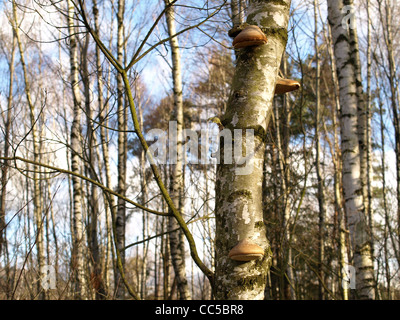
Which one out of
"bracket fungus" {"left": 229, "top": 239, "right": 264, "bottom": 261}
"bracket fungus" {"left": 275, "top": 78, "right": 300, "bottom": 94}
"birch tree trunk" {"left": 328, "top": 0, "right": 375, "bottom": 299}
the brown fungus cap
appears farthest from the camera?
"birch tree trunk" {"left": 328, "top": 0, "right": 375, "bottom": 299}

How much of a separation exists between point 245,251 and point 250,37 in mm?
873

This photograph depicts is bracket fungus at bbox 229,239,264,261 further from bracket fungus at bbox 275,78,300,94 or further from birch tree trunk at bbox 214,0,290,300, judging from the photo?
bracket fungus at bbox 275,78,300,94

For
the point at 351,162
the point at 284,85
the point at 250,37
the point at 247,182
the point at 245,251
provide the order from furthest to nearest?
the point at 351,162 < the point at 284,85 < the point at 250,37 < the point at 247,182 < the point at 245,251

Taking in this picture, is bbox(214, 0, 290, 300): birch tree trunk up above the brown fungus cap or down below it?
below

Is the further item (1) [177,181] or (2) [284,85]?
(1) [177,181]

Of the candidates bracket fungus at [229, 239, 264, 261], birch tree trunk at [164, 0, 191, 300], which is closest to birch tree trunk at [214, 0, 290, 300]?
bracket fungus at [229, 239, 264, 261]

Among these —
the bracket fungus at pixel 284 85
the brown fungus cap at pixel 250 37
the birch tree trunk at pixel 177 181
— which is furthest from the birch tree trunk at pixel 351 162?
the brown fungus cap at pixel 250 37

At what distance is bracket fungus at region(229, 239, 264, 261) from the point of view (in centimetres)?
134

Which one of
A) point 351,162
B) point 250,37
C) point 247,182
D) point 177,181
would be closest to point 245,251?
point 247,182

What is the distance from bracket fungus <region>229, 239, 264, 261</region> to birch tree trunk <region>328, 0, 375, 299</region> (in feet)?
10.4

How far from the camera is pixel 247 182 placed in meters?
1.47

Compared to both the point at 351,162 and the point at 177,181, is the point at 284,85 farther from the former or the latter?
the point at 177,181

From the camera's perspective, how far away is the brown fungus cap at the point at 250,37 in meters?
1.57
